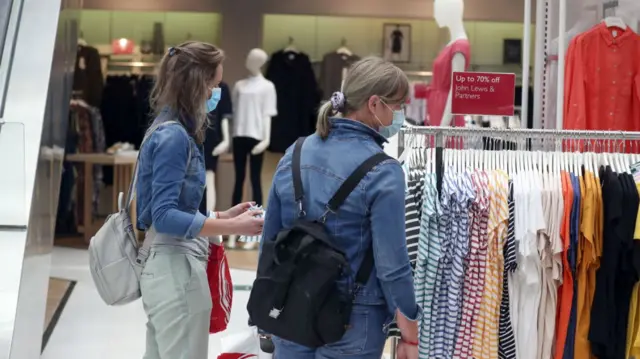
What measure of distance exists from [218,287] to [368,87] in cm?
102

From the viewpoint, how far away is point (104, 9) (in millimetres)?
10203

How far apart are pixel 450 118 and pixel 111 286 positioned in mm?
2755

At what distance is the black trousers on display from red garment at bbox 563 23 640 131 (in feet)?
14.4

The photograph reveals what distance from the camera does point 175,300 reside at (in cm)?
274

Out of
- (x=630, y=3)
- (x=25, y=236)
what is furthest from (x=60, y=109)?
(x=630, y=3)

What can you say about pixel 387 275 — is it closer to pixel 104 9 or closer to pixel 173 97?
pixel 173 97

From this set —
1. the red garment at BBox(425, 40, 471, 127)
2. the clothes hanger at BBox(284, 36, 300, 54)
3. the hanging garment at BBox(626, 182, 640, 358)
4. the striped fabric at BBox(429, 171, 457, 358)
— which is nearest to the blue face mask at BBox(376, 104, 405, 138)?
the striped fabric at BBox(429, 171, 457, 358)

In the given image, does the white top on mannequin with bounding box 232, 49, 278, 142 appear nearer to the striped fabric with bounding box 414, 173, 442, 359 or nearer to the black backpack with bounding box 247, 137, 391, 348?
the striped fabric with bounding box 414, 173, 442, 359

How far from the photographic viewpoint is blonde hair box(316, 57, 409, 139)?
2.34 metres

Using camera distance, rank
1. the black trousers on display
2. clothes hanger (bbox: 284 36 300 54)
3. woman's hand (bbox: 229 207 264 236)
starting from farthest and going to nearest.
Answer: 1. clothes hanger (bbox: 284 36 300 54)
2. the black trousers on display
3. woman's hand (bbox: 229 207 264 236)

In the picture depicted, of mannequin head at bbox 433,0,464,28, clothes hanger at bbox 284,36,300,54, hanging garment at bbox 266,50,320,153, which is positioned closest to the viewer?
mannequin head at bbox 433,0,464,28

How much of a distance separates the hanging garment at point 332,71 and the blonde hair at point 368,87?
7557 mm

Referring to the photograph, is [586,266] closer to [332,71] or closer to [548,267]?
[548,267]

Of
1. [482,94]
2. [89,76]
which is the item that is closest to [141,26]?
[89,76]
